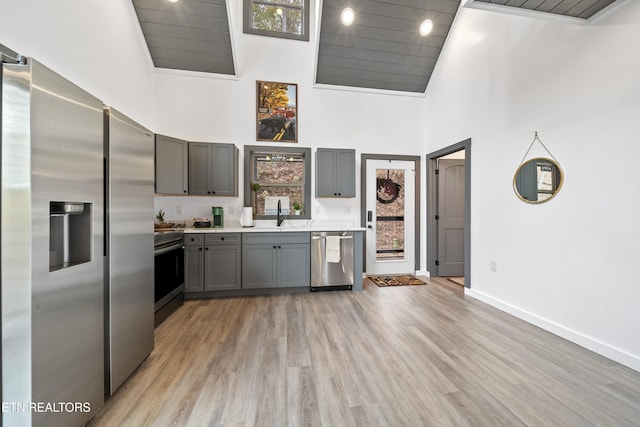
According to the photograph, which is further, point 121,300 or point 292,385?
point 292,385

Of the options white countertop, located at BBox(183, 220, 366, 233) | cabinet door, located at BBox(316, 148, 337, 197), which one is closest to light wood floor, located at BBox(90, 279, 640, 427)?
white countertop, located at BBox(183, 220, 366, 233)

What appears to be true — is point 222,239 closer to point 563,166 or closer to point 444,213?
point 444,213

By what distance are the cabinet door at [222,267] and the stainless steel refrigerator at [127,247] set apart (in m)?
1.37

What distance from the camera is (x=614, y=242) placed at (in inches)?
80.1

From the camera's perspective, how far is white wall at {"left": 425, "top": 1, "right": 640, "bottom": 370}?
6.47 feet

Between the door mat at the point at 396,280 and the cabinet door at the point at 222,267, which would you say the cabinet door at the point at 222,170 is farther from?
the door mat at the point at 396,280

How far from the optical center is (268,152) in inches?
163

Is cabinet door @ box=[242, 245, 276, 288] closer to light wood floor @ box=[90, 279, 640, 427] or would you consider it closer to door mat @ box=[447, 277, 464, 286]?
light wood floor @ box=[90, 279, 640, 427]

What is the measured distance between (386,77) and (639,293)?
4109 millimetres

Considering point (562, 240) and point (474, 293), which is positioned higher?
point (562, 240)

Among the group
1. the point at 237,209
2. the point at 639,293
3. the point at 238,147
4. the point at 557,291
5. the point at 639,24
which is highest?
the point at 639,24

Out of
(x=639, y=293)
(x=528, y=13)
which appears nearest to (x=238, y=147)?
(x=528, y=13)

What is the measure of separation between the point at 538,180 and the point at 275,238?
10.4ft

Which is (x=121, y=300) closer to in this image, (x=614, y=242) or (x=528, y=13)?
(x=614, y=242)
